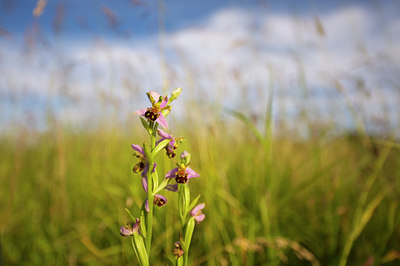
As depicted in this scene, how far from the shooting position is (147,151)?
2.09 ft

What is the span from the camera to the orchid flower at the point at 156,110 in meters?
0.66

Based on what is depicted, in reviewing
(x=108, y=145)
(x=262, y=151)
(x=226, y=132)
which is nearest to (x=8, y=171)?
(x=108, y=145)

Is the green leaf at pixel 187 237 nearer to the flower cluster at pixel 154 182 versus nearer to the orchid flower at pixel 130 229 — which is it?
the flower cluster at pixel 154 182

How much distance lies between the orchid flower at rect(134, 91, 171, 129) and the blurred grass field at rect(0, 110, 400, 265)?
2.97 ft

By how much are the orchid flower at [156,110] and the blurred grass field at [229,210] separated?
0.90 m

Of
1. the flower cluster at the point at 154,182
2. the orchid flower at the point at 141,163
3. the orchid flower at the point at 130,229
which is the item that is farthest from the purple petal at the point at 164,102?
the orchid flower at the point at 130,229

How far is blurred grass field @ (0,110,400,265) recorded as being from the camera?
1804 millimetres

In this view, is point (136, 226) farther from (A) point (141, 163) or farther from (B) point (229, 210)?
(B) point (229, 210)

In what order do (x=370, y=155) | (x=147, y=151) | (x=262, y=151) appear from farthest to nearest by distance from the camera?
(x=262, y=151), (x=370, y=155), (x=147, y=151)

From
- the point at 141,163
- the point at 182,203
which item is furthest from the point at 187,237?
the point at 141,163

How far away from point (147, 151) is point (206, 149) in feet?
5.33

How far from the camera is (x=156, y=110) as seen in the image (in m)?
0.67

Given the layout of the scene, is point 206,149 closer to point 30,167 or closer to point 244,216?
point 244,216

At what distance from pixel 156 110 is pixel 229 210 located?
1594 millimetres
